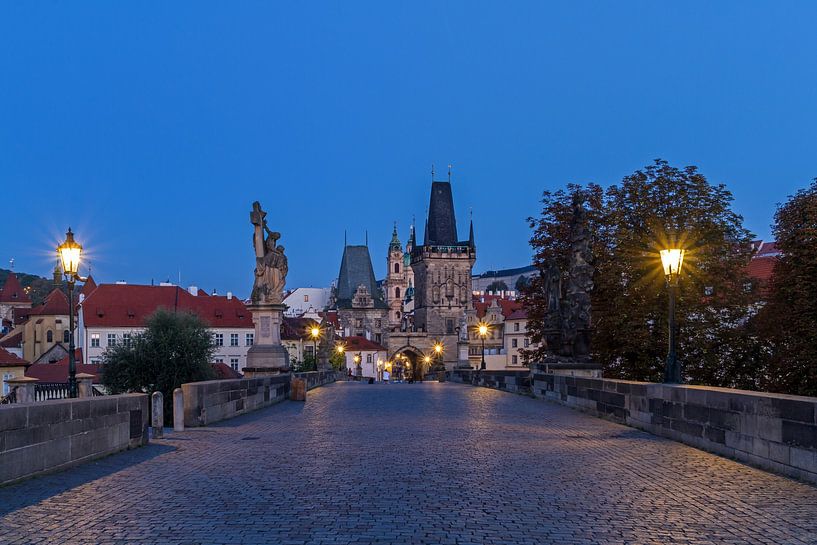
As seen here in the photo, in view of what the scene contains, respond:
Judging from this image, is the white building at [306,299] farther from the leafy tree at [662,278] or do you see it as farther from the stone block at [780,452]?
the stone block at [780,452]

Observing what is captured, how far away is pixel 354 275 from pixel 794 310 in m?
139

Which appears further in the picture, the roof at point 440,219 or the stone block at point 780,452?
the roof at point 440,219

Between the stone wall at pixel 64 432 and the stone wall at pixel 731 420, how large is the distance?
26.9 ft

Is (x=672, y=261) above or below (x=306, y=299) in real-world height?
below

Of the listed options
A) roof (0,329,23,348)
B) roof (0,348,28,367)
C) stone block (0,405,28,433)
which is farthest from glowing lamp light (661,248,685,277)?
roof (0,329,23,348)

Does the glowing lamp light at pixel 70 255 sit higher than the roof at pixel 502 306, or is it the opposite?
the roof at pixel 502 306

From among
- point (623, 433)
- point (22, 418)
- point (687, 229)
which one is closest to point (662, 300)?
point (687, 229)

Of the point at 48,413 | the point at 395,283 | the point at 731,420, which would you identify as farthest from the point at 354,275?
the point at 48,413

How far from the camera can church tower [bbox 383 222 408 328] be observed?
17288 cm

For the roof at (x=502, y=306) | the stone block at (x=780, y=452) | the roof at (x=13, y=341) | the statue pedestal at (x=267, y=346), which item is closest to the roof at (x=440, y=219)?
the roof at (x=502, y=306)

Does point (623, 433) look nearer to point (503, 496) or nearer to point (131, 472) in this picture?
Answer: point (503, 496)

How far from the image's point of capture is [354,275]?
16925 cm

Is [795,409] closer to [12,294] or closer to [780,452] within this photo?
[780,452]

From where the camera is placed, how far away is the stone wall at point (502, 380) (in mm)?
30731
